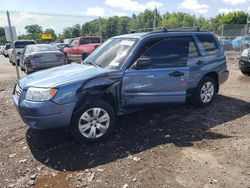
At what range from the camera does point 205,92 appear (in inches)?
267

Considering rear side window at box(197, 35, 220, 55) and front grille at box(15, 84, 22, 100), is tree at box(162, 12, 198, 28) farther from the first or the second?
front grille at box(15, 84, 22, 100)

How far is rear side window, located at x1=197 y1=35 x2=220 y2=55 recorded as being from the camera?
6.58m

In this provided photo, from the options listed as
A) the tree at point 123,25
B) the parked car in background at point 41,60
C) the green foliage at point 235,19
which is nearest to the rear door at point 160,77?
the parked car in background at point 41,60

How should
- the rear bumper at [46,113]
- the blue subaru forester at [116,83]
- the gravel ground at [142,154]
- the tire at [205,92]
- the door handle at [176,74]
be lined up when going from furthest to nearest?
the tire at [205,92] < the door handle at [176,74] < the blue subaru forester at [116,83] < the rear bumper at [46,113] < the gravel ground at [142,154]

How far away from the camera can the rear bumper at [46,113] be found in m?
4.41

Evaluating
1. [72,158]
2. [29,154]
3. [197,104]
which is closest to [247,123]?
[197,104]

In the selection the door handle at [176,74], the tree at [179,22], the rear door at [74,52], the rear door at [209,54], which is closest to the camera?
the door handle at [176,74]

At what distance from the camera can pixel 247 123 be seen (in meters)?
5.75

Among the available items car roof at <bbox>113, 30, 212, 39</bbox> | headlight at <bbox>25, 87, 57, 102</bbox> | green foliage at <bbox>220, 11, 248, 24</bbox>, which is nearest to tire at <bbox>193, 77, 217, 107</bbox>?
car roof at <bbox>113, 30, 212, 39</bbox>

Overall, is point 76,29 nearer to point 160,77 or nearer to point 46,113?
point 160,77

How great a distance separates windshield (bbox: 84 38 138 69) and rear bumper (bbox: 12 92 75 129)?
1223mm

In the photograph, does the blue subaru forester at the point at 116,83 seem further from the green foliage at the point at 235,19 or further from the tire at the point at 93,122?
the green foliage at the point at 235,19

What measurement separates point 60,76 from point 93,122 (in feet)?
3.11

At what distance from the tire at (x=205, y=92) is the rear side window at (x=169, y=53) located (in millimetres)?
948
